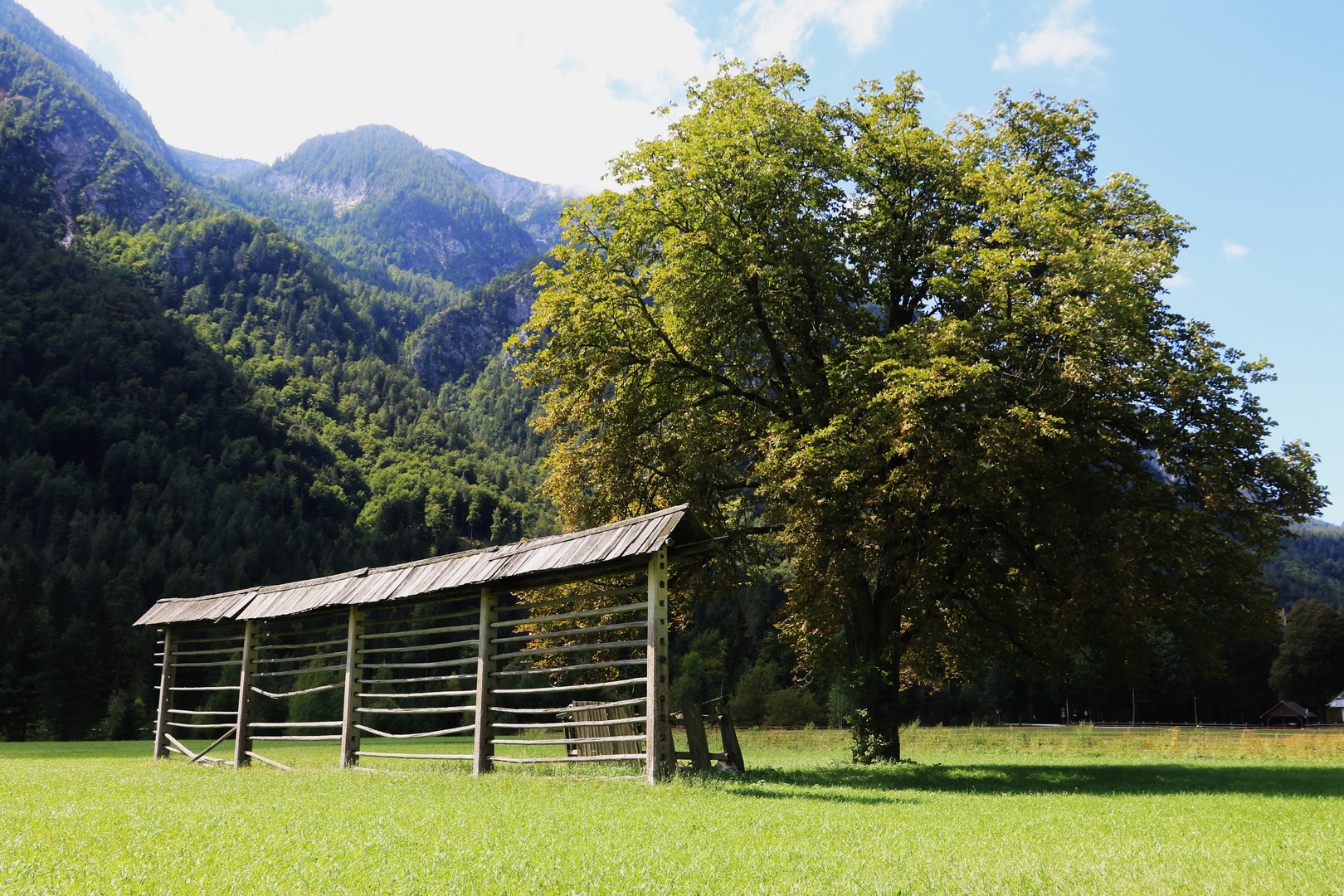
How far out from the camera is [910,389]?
581 inches

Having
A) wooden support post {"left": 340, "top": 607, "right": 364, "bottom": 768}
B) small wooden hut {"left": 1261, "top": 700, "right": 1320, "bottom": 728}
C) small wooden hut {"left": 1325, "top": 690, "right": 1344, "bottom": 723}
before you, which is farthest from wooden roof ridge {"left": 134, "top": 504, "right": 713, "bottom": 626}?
small wooden hut {"left": 1261, "top": 700, "right": 1320, "bottom": 728}

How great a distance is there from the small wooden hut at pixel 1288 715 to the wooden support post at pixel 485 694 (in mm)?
82854

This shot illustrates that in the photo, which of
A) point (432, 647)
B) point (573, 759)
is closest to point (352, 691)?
point (432, 647)

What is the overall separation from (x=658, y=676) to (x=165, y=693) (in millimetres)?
13904

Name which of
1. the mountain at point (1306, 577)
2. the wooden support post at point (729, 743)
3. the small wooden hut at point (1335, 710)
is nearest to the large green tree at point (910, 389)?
the wooden support post at point (729, 743)

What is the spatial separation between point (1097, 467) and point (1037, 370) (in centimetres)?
297

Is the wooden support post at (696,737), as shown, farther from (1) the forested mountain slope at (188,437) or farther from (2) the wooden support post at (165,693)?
(1) the forested mountain slope at (188,437)

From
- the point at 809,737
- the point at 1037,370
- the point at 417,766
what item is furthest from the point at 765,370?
the point at 809,737

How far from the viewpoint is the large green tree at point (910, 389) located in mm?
15508

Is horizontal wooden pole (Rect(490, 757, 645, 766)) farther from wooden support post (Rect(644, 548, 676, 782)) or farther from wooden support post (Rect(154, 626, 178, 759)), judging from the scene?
wooden support post (Rect(154, 626, 178, 759))

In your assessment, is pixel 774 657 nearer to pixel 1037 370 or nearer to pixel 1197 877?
pixel 1037 370

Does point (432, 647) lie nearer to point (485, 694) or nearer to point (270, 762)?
point (485, 694)

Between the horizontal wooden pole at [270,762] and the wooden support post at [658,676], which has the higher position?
the wooden support post at [658,676]

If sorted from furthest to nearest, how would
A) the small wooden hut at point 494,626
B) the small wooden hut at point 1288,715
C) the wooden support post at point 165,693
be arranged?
the small wooden hut at point 1288,715 → the wooden support post at point 165,693 → the small wooden hut at point 494,626
